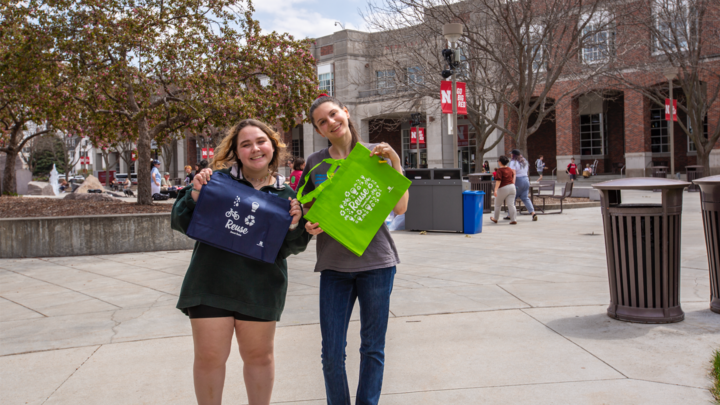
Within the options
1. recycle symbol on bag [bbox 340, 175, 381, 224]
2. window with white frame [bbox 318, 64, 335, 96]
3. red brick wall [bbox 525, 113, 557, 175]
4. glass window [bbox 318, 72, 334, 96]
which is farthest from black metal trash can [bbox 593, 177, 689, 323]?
glass window [bbox 318, 72, 334, 96]

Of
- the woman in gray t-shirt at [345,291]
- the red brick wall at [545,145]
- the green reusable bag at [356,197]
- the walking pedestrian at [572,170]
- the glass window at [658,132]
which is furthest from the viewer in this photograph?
the red brick wall at [545,145]

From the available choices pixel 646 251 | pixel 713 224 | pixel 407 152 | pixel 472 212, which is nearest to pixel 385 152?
pixel 646 251

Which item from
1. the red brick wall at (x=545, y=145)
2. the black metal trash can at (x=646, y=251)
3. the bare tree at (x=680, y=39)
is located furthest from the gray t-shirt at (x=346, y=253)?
the red brick wall at (x=545, y=145)

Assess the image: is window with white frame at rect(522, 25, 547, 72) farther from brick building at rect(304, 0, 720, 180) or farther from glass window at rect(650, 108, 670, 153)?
glass window at rect(650, 108, 670, 153)

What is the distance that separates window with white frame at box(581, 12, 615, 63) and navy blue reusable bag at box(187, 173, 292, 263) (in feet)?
59.3

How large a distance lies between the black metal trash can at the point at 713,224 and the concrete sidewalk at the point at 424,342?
0.24 metres

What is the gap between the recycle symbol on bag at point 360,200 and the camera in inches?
110

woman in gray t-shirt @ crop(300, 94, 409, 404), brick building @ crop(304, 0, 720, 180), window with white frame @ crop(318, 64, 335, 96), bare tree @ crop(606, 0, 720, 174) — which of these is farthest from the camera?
window with white frame @ crop(318, 64, 335, 96)

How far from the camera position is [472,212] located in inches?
492

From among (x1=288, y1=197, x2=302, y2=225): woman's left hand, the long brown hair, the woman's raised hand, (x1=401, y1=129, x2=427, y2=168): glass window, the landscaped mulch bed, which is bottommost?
the landscaped mulch bed

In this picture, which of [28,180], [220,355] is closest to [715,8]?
[220,355]

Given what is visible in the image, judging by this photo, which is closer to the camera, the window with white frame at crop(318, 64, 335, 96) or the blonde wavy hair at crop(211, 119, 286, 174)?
the blonde wavy hair at crop(211, 119, 286, 174)

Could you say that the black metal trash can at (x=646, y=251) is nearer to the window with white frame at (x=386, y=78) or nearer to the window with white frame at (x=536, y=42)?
the window with white frame at (x=536, y=42)

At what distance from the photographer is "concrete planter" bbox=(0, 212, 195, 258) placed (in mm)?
10164
